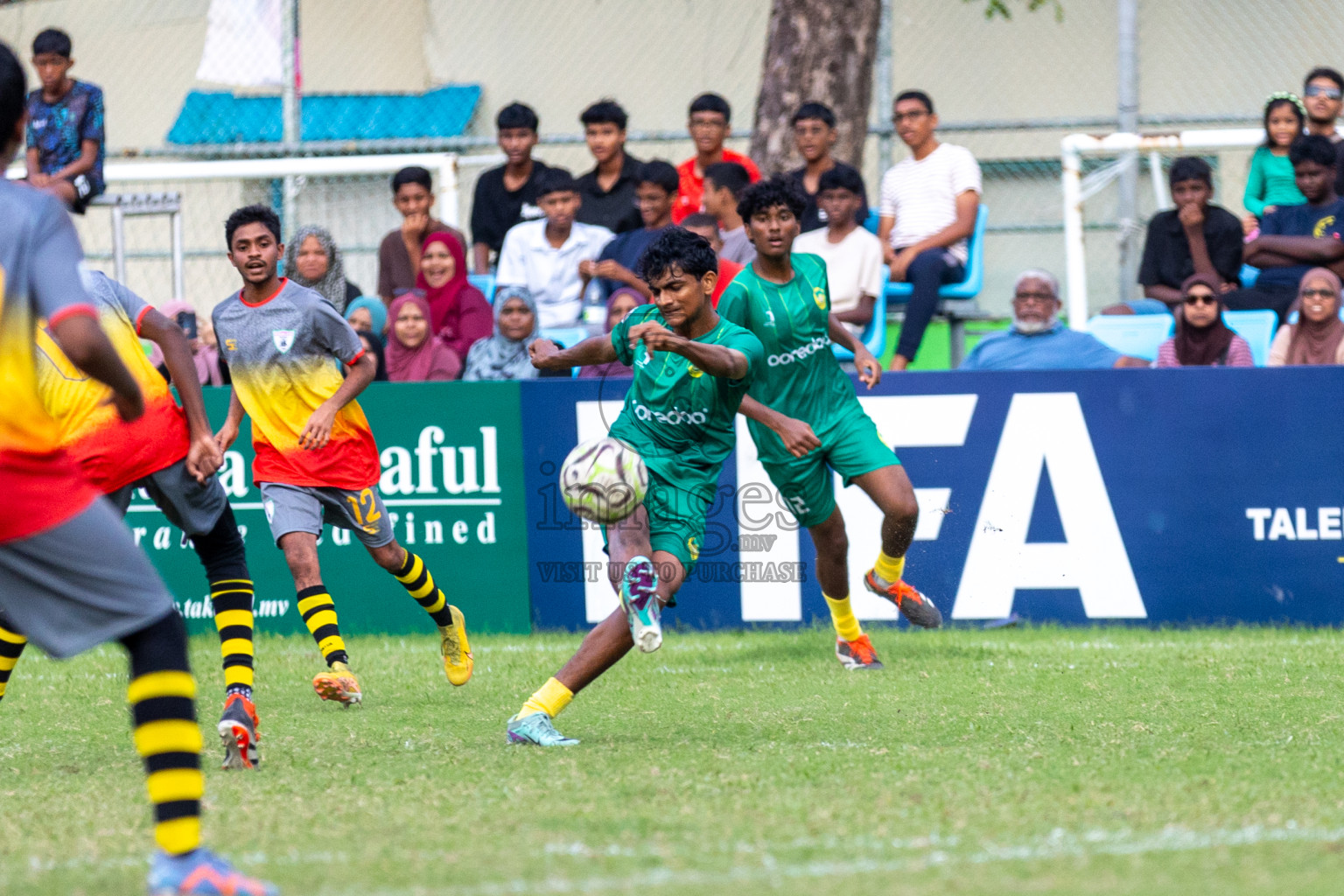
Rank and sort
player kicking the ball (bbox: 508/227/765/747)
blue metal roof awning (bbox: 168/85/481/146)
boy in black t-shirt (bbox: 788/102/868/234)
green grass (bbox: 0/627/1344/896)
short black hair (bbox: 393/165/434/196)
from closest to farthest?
green grass (bbox: 0/627/1344/896)
player kicking the ball (bbox: 508/227/765/747)
boy in black t-shirt (bbox: 788/102/868/234)
short black hair (bbox: 393/165/434/196)
blue metal roof awning (bbox: 168/85/481/146)

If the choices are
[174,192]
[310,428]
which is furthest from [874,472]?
[174,192]

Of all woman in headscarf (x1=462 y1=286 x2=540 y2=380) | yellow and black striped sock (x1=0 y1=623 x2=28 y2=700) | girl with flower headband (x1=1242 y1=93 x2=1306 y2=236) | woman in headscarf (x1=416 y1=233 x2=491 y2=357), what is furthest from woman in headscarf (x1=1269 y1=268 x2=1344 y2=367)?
yellow and black striped sock (x1=0 y1=623 x2=28 y2=700)

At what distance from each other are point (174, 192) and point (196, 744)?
1020 cm

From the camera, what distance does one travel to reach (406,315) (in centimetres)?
1078

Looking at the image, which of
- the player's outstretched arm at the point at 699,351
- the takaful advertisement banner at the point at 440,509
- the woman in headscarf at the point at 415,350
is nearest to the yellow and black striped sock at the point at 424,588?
the player's outstretched arm at the point at 699,351

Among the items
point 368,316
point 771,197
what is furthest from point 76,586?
point 368,316

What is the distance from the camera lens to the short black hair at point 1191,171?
11.2 metres

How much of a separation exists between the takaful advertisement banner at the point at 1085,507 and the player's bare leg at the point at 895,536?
1158 mm

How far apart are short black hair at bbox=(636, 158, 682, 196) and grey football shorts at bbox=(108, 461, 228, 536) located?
543 centimetres

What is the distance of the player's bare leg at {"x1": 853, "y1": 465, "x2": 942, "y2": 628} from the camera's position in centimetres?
757

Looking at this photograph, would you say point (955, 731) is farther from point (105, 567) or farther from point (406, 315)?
point (406, 315)

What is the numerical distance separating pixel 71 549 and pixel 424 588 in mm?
3711

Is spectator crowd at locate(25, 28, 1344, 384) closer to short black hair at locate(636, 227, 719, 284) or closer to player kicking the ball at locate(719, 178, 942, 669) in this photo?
player kicking the ball at locate(719, 178, 942, 669)

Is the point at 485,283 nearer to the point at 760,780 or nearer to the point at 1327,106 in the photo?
the point at 1327,106
